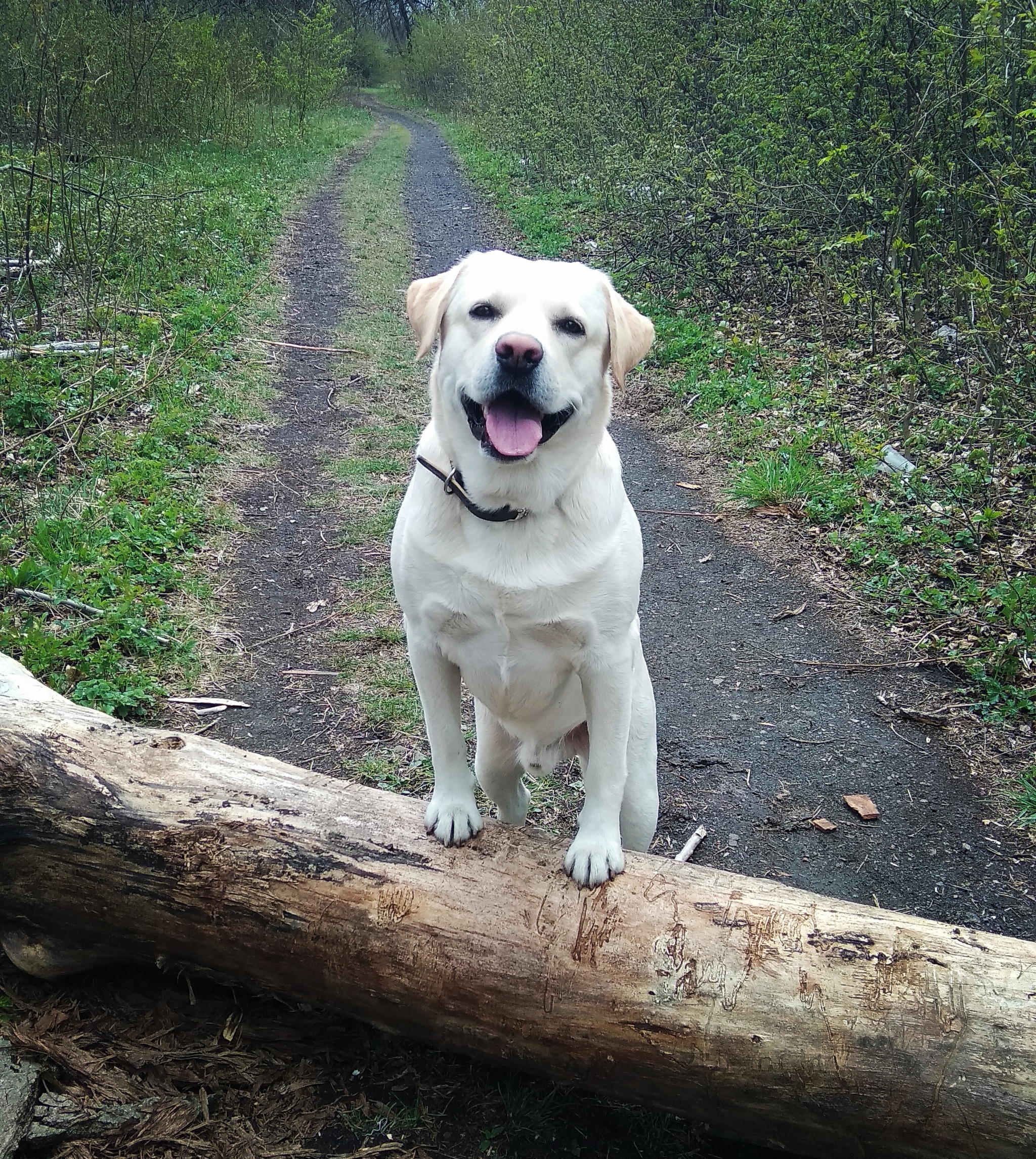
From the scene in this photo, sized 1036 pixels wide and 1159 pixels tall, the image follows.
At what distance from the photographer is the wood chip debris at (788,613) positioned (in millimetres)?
4910

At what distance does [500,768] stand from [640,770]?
46 centimetres

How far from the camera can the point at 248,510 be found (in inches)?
227

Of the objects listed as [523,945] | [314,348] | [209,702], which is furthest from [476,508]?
[314,348]

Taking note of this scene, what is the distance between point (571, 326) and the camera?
254 cm

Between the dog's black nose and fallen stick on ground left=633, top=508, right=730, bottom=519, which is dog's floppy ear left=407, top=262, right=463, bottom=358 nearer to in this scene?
the dog's black nose

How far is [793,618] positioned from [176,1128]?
11.9ft

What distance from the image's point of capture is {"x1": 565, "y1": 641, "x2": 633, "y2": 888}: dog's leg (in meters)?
2.43

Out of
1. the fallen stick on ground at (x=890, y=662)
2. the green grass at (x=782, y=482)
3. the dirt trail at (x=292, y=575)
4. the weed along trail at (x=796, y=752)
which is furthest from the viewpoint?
the green grass at (x=782, y=482)

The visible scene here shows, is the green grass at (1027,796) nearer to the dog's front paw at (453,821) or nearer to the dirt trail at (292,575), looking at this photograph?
the dog's front paw at (453,821)

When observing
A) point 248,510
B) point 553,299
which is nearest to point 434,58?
point 248,510

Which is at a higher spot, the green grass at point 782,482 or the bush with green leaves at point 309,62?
the bush with green leaves at point 309,62

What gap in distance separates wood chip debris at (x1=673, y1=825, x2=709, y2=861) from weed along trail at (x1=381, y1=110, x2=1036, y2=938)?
4 cm

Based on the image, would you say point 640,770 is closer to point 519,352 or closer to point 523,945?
point 523,945

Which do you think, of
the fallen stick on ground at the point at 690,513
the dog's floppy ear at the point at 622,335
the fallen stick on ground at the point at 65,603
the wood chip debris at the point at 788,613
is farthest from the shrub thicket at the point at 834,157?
the fallen stick on ground at the point at 65,603
